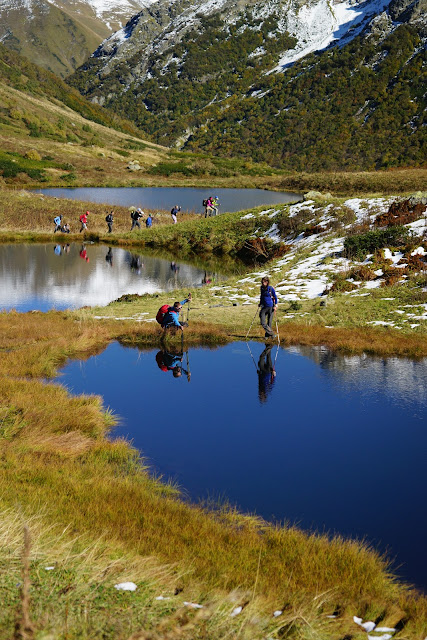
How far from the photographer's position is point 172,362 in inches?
730

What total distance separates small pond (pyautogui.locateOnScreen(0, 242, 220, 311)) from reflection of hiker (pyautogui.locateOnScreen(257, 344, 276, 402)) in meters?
13.2

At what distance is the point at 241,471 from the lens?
11102mm

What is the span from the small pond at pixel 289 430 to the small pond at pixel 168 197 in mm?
47082

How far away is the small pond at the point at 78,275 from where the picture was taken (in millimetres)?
30406

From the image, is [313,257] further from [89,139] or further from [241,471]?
[89,139]

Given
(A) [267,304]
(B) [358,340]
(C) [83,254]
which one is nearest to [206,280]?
(C) [83,254]

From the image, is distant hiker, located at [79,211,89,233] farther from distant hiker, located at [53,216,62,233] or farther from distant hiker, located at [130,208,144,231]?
distant hiker, located at [130,208,144,231]

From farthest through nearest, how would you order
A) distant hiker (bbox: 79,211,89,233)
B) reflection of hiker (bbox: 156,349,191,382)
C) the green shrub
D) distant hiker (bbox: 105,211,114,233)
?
distant hiker (bbox: 79,211,89,233) < distant hiker (bbox: 105,211,114,233) < the green shrub < reflection of hiker (bbox: 156,349,191,382)

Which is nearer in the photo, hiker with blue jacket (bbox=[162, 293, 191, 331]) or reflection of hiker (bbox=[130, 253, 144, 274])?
hiker with blue jacket (bbox=[162, 293, 191, 331])

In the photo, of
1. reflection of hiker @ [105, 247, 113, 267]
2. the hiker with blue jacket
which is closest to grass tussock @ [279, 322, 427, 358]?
the hiker with blue jacket

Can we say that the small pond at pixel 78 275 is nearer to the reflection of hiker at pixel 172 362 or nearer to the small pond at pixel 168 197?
the reflection of hiker at pixel 172 362

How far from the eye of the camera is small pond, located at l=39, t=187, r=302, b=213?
226 ft

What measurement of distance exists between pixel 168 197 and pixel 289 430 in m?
69.5

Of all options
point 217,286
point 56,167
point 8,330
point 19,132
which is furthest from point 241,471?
point 19,132
